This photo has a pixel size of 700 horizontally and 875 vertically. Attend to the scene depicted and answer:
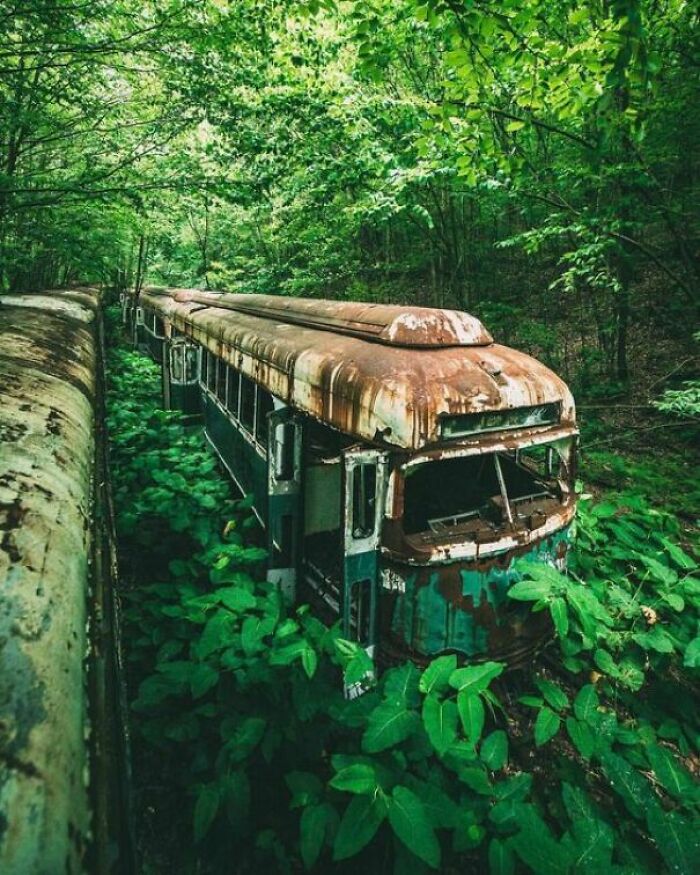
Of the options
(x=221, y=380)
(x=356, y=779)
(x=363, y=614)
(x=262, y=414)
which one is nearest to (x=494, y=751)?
(x=356, y=779)

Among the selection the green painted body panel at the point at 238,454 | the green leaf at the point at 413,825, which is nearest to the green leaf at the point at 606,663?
the green leaf at the point at 413,825

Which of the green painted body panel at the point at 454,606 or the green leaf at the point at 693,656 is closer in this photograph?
the green leaf at the point at 693,656

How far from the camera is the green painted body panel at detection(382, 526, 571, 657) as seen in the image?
116 inches

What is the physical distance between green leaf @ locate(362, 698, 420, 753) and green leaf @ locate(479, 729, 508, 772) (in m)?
0.43

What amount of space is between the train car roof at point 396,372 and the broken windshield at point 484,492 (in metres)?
0.35

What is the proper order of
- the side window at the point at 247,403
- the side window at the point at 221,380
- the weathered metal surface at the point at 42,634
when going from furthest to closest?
the side window at the point at 221,380 < the side window at the point at 247,403 < the weathered metal surface at the point at 42,634

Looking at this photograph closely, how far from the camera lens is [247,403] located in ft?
16.6

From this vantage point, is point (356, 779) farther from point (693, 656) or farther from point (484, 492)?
point (484, 492)

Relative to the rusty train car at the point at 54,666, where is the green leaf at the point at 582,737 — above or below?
below

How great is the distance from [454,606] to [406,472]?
0.98 m

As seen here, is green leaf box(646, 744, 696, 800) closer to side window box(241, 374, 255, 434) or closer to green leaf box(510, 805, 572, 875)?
green leaf box(510, 805, 572, 875)

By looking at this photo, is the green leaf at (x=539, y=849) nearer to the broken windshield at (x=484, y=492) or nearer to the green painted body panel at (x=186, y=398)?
the broken windshield at (x=484, y=492)

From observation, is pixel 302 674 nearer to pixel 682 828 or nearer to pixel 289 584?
pixel 289 584

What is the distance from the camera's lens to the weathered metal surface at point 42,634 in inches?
16.9
